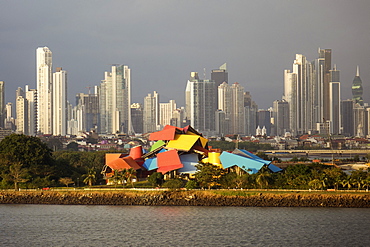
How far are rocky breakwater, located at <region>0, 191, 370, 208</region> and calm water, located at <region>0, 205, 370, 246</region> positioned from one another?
51.0 inches

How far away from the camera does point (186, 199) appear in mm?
49875

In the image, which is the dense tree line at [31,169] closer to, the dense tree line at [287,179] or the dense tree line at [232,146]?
the dense tree line at [287,179]

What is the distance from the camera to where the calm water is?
120 ft

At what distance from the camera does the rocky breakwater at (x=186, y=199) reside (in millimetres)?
47156

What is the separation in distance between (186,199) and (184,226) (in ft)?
31.1

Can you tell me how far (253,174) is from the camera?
181 ft

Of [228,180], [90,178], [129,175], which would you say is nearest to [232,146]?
[90,178]

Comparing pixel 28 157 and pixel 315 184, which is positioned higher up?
pixel 28 157

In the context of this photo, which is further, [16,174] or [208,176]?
[16,174]

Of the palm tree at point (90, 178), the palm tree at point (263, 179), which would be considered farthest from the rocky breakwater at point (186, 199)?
the palm tree at point (90, 178)

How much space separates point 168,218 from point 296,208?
966 cm

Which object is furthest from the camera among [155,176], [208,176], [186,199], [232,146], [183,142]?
[232,146]

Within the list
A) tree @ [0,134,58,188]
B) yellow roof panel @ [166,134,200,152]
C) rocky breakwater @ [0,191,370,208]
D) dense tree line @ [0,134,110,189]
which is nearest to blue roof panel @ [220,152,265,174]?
yellow roof panel @ [166,134,200,152]

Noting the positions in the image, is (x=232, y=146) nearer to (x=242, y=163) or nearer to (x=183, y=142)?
(x=183, y=142)
